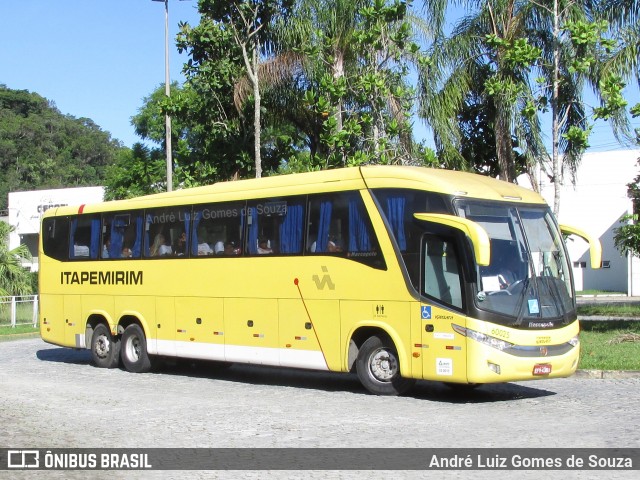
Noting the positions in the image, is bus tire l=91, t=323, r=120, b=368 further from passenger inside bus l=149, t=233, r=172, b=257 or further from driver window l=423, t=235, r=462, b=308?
driver window l=423, t=235, r=462, b=308

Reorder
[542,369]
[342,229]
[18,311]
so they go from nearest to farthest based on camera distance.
Answer: [542,369] → [342,229] → [18,311]

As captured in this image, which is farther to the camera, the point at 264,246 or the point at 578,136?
the point at 578,136

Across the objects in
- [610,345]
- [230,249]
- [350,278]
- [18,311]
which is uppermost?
[230,249]

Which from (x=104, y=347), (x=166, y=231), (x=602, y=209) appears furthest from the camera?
(x=602, y=209)

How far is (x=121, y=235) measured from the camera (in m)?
19.8

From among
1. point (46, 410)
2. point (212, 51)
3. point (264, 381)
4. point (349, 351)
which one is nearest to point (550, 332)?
point (349, 351)

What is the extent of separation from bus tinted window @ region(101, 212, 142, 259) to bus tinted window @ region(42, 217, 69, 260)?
151 centimetres

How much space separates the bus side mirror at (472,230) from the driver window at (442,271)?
31 centimetres

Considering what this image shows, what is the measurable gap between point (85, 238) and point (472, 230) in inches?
420

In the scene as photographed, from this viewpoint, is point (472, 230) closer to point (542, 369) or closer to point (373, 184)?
point (542, 369)

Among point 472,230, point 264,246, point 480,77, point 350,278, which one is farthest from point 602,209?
point 472,230

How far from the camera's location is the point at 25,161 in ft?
301

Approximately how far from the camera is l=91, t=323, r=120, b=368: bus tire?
1998cm

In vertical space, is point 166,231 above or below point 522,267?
above
